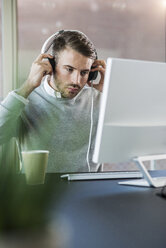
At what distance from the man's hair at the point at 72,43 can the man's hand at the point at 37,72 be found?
0.07 metres

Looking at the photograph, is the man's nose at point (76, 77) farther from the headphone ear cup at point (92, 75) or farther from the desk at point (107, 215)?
the desk at point (107, 215)

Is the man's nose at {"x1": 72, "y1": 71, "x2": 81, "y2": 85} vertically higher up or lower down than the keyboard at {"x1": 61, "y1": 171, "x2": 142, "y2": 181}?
higher up

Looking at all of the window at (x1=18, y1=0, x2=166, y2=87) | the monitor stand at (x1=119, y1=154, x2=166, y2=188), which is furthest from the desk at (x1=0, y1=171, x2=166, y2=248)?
the window at (x1=18, y1=0, x2=166, y2=87)

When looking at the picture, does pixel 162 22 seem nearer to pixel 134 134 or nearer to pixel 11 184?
pixel 134 134

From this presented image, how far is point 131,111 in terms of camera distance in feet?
3.63

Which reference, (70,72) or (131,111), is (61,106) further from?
(131,111)

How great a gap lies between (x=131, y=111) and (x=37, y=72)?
1012mm

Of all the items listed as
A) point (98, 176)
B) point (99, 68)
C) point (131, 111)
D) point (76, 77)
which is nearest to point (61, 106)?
point (76, 77)

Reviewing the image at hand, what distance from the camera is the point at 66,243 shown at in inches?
24.5

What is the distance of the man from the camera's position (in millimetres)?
1963

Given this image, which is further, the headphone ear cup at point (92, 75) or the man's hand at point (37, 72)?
the headphone ear cup at point (92, 75)

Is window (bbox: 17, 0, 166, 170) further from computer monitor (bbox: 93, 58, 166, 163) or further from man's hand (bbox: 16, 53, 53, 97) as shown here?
computer monitor (bbox: 93, 58, 166, 163)

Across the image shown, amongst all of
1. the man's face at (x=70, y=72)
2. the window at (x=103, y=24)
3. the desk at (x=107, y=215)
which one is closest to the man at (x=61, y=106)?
the man's face at (x=70, y=72)

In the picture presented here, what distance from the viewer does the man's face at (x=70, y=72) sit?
6.57 ft
